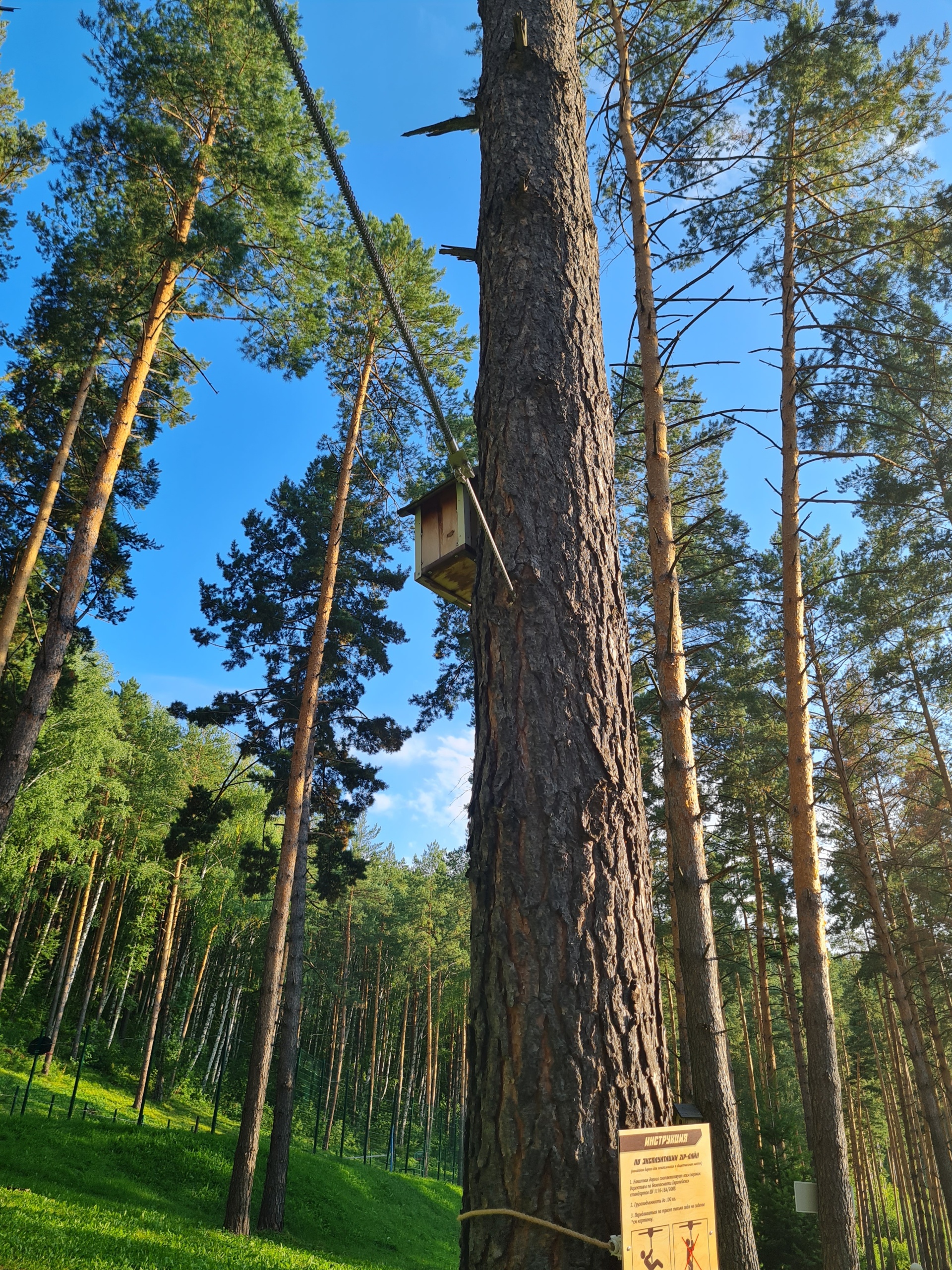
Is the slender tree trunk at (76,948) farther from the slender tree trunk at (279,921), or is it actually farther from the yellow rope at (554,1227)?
the yellow rope at (554,1227)

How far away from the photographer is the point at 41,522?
9.22m

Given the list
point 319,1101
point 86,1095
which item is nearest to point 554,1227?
point 86,1095

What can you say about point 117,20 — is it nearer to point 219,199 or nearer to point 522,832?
point 219,199

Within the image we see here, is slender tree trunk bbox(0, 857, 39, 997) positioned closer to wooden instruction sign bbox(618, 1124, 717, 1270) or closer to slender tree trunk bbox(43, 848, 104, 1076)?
slender tree trunk bbox(43, 848, 104, 1076)

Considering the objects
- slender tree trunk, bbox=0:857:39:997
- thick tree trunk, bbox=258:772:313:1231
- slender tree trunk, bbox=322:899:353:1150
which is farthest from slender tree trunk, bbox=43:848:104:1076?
thick tree trunk, bbox=258:772:313:1231

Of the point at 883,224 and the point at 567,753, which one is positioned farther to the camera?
the point at 883,224

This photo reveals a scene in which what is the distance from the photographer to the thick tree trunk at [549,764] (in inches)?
52.6

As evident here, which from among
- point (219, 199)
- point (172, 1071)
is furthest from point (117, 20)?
point (172, 1071)

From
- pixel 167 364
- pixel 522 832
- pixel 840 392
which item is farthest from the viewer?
pixel 167 364

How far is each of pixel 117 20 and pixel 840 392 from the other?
29.0 feet

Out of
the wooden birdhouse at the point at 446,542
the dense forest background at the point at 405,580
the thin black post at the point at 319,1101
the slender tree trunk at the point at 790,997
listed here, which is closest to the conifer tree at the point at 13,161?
the dense forest background at the point at 405,580

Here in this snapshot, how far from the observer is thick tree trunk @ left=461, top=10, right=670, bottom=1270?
1335 millimetres

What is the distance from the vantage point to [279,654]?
12.8 meters

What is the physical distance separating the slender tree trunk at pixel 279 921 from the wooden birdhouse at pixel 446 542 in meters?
6.78
